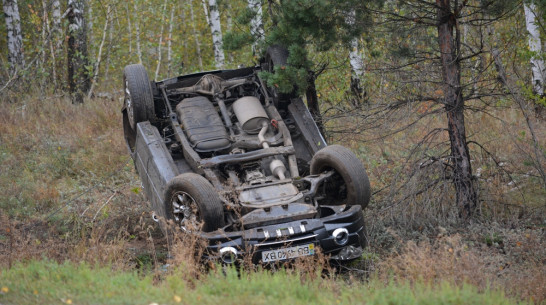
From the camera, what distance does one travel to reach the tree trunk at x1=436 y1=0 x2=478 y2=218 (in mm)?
8352

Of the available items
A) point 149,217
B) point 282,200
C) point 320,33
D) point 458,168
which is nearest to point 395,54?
point 320,33

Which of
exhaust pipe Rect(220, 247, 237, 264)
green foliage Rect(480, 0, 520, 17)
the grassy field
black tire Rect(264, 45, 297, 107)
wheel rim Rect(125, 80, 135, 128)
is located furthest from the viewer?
black tire Rect(264, 45, 297, 107)

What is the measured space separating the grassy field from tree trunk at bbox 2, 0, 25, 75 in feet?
7.15

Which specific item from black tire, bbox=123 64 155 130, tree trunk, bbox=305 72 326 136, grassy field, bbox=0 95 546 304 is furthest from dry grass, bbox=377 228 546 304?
black tire, bbox=123 64 155 130

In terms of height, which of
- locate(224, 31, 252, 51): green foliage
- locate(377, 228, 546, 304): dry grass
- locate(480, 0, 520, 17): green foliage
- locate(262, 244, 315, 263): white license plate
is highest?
locate(224, 31, 252, 51): green foliage

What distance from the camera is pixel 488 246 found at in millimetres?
7844

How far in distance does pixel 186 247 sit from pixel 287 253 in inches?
39.3

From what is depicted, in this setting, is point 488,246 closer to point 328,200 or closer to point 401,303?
point 328,200

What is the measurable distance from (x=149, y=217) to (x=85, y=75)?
348 inches

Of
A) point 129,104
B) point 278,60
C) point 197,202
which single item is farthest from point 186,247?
point 278,60

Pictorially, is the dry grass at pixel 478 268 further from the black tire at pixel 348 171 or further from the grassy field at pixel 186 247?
the black tire at pixel 348 171

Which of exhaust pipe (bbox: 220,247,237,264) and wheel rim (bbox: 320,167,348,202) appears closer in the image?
exhaust pipe (bbox: 220,247,237,264)

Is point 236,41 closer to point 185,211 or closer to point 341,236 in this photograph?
point 185,211

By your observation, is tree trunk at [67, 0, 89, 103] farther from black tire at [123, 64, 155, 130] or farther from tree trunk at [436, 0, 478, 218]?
tree trunk at [436, 0, 478, 218]
